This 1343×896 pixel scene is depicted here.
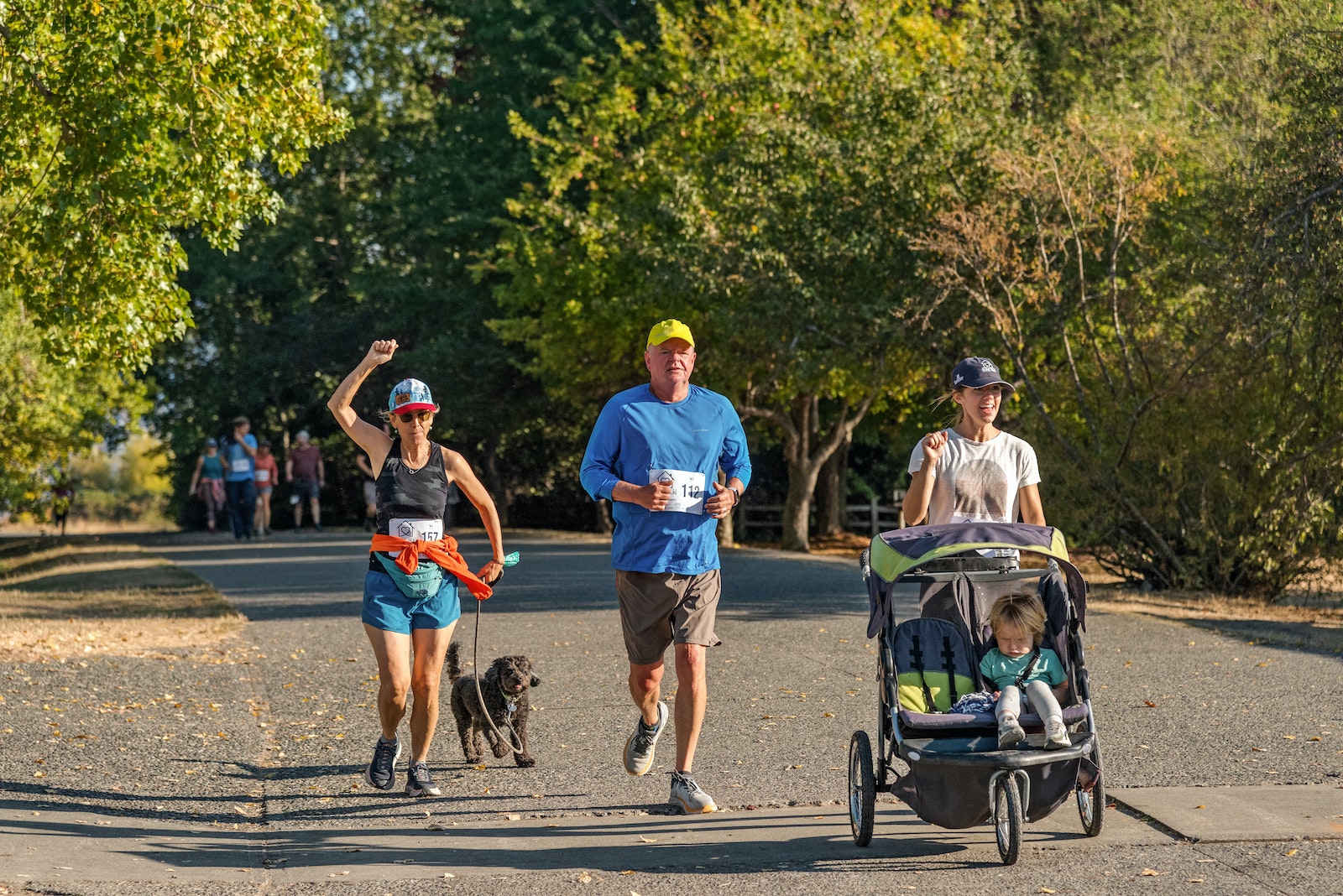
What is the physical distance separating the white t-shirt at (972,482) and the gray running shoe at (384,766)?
267 centimetres

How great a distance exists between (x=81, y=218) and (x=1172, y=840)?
34.5 ft

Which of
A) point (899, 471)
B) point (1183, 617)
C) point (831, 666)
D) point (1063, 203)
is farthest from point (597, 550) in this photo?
point (899, 471)

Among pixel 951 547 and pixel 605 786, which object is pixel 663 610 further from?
pixel 951 547

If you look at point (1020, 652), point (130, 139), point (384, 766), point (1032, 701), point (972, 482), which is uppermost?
point (130, 139)

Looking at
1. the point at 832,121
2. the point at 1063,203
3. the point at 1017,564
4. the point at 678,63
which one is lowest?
the point at 1017,564

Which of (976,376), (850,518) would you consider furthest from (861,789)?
(850,518)

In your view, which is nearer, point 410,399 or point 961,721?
point 961,721

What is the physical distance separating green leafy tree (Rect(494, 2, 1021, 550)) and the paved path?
9.60m

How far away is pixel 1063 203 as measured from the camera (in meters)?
17.0

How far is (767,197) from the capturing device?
22016 millimetres

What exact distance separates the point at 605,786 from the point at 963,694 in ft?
6.20

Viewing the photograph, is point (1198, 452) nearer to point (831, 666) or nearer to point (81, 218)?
point (831, 666)

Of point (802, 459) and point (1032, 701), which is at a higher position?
point (802, 459)

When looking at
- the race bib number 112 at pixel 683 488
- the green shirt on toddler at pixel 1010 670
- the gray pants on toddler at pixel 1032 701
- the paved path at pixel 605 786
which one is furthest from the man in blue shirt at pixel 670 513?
the gray pants on toddler at pixel 1032 701
